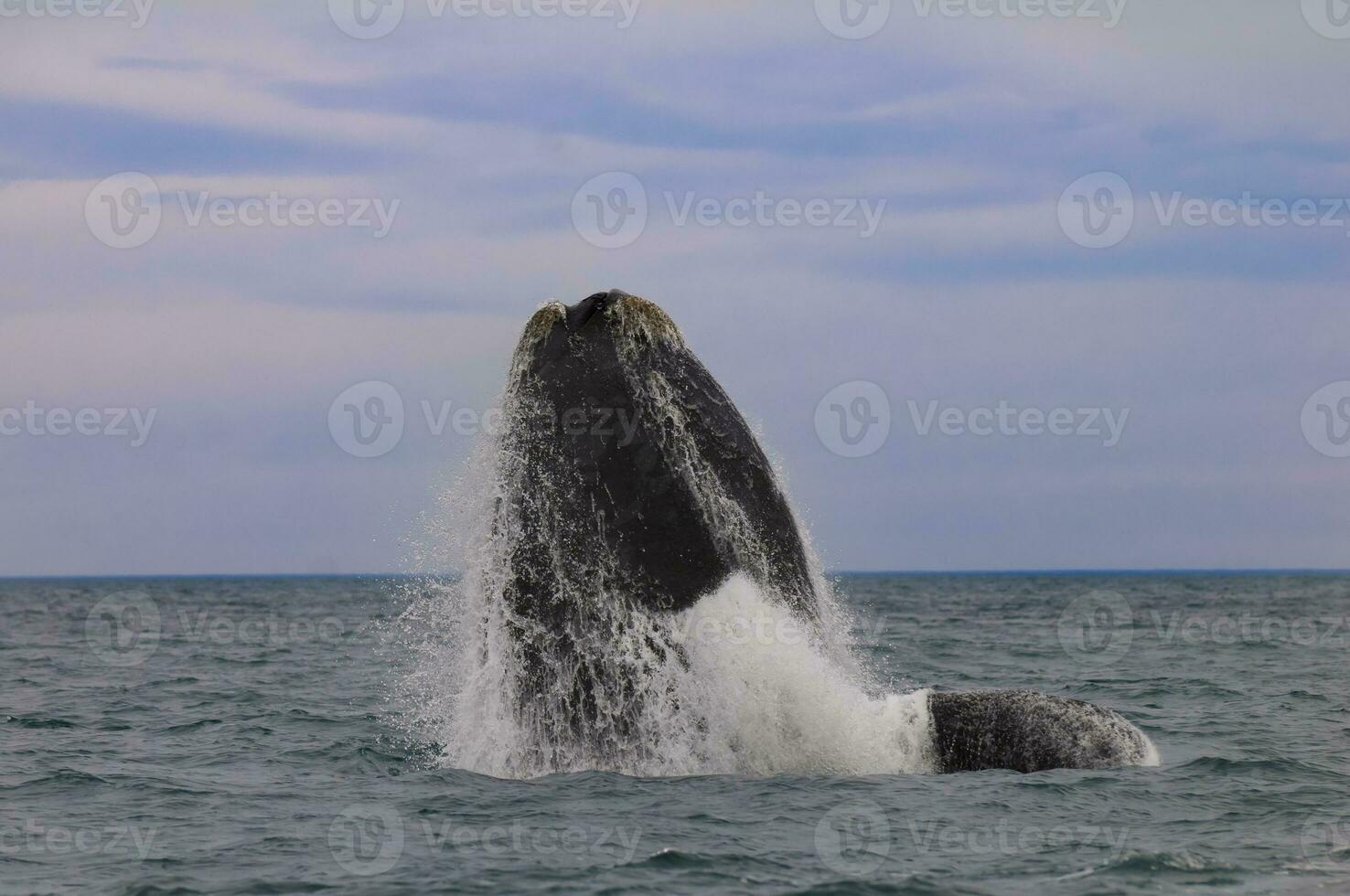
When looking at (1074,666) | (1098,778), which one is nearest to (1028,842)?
(1098,778)

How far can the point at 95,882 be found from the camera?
26.4 ft

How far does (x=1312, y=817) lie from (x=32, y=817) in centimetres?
832

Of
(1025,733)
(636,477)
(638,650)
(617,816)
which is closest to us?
(617,816)

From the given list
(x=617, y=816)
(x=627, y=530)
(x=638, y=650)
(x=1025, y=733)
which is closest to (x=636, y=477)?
(x=627, y=530)

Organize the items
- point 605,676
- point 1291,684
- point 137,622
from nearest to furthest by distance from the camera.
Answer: point 605,676 < point 1291,684 < point 137,622

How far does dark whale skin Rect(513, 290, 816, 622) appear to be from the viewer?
884 cm

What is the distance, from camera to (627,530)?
29.1 feet

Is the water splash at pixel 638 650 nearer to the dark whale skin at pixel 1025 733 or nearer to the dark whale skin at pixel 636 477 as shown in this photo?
the dark whale skin at pixel 636 477

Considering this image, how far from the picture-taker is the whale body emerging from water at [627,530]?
29.0 feet

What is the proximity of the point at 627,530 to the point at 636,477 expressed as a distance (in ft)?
1.05

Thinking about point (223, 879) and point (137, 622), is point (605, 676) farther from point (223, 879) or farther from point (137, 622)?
point (137, 622)

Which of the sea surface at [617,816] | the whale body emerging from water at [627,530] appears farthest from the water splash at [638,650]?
the sea surface at [617,816]

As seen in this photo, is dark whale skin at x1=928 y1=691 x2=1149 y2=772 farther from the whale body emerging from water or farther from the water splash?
the water splash

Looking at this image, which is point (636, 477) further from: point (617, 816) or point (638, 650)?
point (617, 816)
